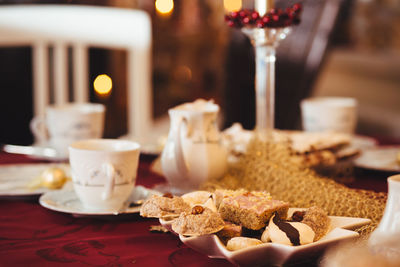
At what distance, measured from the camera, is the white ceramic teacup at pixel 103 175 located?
86 centimetres

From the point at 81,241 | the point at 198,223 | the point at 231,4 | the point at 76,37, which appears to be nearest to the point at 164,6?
the point at 231,4

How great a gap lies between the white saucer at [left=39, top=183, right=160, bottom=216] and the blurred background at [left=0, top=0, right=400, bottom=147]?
70.3 inches

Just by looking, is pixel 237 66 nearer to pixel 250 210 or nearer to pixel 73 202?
pixel 73 202

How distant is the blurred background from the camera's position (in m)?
2.94

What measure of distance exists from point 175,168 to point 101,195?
0.56ft

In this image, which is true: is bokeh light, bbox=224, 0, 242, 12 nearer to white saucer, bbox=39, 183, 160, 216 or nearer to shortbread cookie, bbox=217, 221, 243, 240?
white saucer, bbox=39, 183, 160, 216

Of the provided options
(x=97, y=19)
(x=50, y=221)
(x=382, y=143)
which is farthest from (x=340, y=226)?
(x=97, y=19)

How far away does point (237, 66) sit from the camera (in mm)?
3787

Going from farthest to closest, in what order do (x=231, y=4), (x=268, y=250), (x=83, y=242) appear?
(x=231, y=4) < (x=83, y=242) < (x=268, y=250)

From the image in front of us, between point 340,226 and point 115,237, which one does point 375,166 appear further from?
point 115,237

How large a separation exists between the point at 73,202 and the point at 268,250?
430 mm

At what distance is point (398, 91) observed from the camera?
4.85m

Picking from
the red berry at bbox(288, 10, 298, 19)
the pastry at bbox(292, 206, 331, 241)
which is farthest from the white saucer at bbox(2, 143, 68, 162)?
the pastry at bbox(292, 206, 331, 241)

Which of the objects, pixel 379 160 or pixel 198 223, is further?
pixel 379 160
